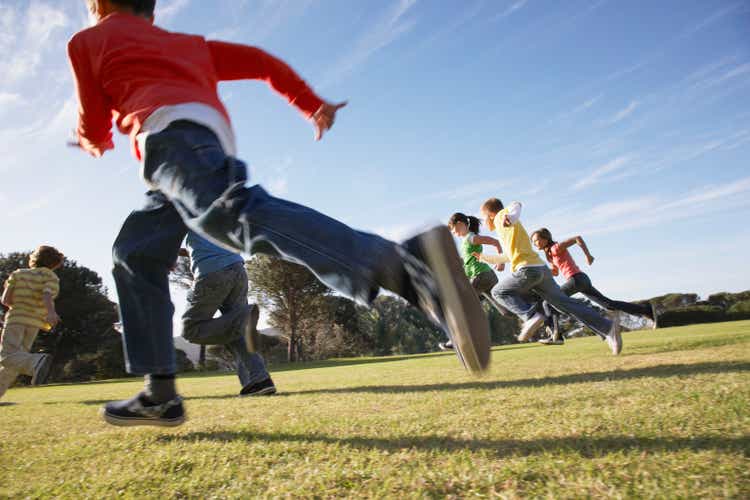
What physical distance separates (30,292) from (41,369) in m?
0.97

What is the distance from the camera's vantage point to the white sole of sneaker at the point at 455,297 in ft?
4.46

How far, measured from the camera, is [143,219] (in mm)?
2148

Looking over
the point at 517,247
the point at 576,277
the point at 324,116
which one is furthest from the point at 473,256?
the point at 324,116

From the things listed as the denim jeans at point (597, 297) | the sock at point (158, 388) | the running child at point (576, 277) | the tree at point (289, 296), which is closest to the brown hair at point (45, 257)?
the sock at point (158, 388)

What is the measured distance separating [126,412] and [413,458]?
145cm

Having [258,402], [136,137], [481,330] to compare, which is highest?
[136,137]

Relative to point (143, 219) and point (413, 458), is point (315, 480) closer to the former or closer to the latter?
point (413, 458)

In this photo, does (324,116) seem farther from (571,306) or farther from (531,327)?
(531,327)

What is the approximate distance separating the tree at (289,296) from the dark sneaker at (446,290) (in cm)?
3427

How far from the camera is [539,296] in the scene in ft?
21.6

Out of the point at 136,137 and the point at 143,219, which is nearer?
the point at 136,137

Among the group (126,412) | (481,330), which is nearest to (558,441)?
(481,330)

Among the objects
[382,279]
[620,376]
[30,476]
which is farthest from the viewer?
[620,376]

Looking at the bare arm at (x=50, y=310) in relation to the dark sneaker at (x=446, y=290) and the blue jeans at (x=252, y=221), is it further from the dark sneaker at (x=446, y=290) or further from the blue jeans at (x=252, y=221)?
the dark sneaker at (x=446, y=290)
